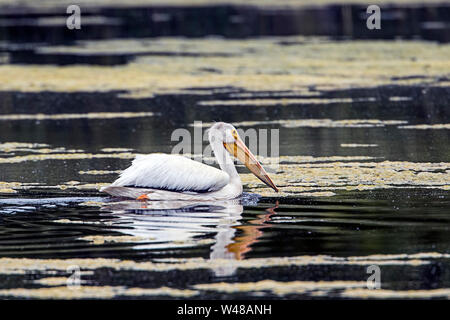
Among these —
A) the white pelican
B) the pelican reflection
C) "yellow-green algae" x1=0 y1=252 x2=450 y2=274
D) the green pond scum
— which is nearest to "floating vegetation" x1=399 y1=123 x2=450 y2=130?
the green pond scum

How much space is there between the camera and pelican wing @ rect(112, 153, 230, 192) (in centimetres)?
1012

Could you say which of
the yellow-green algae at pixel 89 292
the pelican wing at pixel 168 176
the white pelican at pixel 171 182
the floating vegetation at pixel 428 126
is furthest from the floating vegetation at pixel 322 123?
the yellow-green algae at pixel 89 292

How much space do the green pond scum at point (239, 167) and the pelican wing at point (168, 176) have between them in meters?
0.17

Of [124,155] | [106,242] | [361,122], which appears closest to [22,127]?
[124,155]

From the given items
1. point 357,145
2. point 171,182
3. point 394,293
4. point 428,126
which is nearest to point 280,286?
point 394,293

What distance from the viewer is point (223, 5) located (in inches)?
1783

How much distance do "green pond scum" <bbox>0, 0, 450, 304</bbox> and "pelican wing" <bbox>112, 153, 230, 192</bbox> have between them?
6.8 inches

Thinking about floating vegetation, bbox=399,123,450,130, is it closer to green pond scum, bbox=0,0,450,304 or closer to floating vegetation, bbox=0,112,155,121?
green pond scum, bbox=0,0,450,304

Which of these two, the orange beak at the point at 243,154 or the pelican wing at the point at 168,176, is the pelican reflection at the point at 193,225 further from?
the orange beak at the point at 243,154

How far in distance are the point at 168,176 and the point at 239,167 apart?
2508 mm

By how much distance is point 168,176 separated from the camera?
10148mm

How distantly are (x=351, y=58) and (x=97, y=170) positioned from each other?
1326cm

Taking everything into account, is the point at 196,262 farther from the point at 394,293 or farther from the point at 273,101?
the point at 273,101

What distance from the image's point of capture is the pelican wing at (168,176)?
1012cm
